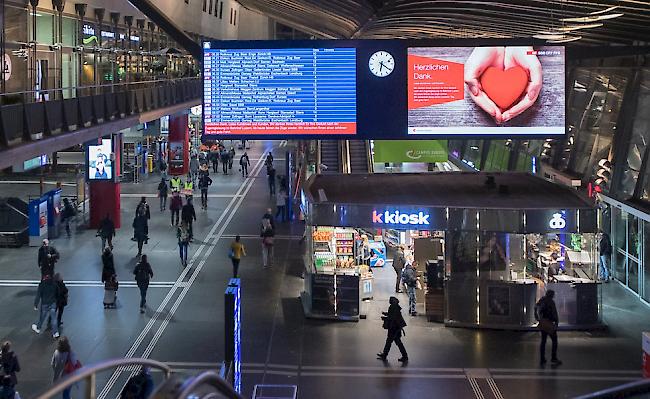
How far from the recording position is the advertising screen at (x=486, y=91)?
1434cm

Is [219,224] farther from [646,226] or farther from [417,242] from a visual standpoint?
[646,226]

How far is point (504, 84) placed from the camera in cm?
1438

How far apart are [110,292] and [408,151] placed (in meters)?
8.35

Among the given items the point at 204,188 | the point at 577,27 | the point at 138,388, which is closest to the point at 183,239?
the point at 204,188

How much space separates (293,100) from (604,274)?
9.81 metres

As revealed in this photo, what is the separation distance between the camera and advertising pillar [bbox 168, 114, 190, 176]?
42.7 m

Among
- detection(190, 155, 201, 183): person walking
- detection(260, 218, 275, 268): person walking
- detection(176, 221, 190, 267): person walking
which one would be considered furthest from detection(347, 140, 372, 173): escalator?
detection(176, 221, 190, 267): person walking

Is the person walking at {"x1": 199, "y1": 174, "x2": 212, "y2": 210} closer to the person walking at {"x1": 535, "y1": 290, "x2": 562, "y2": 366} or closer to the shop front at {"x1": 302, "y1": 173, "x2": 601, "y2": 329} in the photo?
the shop front at {"x1": 302, "y1": 173, "x2": 601, "y2": 329}

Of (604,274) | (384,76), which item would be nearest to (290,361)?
(384,76)

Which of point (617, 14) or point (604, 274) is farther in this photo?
point (604, 274)

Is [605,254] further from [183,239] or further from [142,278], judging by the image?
[142,278]

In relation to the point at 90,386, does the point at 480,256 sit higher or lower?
lower

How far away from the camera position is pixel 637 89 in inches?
793

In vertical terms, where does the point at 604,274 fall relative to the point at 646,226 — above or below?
below
